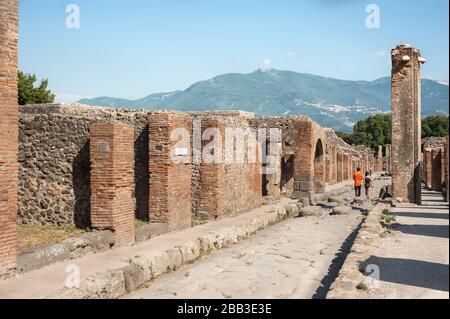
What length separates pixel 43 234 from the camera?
8062 millimetres

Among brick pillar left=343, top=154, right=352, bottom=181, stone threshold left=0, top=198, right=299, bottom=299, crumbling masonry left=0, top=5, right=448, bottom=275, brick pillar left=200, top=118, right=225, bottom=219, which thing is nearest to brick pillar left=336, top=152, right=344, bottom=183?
brick pillar left=343, top=154, right=352, bottom=181

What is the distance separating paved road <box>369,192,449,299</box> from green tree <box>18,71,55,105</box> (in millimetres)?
19777

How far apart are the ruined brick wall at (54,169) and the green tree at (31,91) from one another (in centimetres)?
1699

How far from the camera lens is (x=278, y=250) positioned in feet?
31.4

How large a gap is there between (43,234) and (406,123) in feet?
41.9

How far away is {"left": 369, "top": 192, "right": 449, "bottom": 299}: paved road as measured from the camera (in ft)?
17.6

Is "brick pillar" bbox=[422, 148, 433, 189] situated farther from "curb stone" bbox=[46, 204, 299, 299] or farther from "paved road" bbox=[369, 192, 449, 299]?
"curb stone" bbox=[46, 204, 299, 299]

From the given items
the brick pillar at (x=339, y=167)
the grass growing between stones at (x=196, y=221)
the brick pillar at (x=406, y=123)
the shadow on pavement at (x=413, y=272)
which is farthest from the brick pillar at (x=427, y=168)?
the shadow on pavement at (x=413, y=272)

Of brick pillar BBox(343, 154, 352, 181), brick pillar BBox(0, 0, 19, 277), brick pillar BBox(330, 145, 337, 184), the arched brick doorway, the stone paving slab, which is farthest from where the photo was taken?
brick pillar BBox(343, 154, 352, 181)

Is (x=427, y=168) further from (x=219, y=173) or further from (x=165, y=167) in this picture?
(x=165, y=167)
